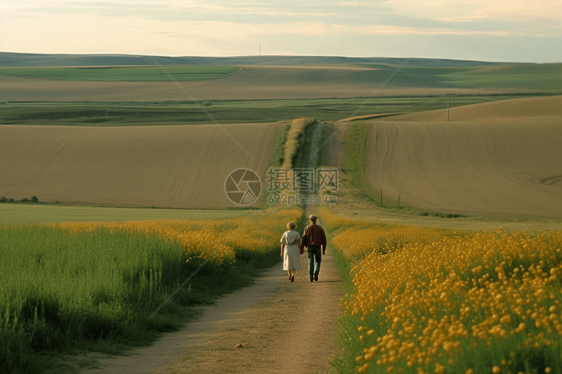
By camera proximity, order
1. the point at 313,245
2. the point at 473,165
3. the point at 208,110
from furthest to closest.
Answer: the point at 208,110 < the point at 473,165 < the point at 313,245

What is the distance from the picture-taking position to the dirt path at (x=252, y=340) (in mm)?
7320

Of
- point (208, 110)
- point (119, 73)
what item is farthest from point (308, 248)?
point (119, 73)

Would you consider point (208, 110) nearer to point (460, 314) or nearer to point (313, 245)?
point (313, 245)

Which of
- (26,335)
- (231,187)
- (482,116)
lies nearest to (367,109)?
(482,116)

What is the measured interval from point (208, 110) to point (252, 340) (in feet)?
325

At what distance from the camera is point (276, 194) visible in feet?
174

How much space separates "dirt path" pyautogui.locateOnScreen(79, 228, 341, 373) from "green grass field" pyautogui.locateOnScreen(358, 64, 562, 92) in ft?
460

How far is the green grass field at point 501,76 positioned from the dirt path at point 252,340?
140095 millimetres

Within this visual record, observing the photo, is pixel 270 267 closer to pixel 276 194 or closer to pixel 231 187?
pixel 276 194

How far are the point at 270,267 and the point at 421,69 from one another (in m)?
186

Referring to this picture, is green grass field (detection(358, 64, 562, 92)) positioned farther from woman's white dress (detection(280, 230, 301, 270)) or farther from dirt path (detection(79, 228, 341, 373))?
dirt path (detection(79, 228, 341, 373))

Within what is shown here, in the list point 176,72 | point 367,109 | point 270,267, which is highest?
point 176,72

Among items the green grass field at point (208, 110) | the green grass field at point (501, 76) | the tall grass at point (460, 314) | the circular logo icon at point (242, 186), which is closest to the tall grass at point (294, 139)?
the circular logo icon at point (242, 186)

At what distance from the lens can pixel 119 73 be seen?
16775 cm
